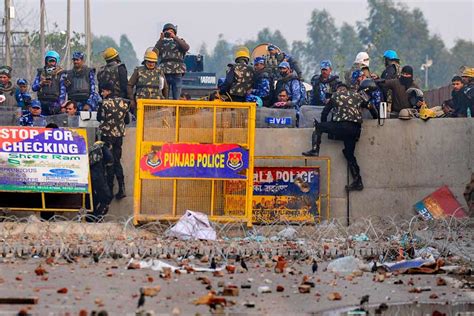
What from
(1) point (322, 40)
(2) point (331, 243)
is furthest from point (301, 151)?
(1) point (322, 40)

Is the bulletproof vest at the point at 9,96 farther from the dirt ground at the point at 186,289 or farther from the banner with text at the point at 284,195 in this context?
the dirt ground at the point at 186,289

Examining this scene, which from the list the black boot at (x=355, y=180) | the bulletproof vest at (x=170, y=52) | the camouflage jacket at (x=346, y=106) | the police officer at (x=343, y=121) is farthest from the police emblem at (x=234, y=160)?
the bulletproof vest at (x=170, y=52)

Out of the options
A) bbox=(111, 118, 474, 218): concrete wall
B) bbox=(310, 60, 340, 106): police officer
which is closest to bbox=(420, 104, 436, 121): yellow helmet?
bbox=(111, 118, 474, 218): concrete wall

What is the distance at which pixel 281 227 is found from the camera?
2077 cm

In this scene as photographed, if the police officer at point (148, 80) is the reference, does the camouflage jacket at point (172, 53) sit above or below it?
above

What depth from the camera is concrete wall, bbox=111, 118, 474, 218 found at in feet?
71.4

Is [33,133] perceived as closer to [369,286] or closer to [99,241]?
[99,241]

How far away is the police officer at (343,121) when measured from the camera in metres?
21.4

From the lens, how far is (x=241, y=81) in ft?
74.4

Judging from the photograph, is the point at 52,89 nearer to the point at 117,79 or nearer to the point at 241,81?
the point at 117,79

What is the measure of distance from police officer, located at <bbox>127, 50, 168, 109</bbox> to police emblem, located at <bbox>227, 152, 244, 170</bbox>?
109 inches

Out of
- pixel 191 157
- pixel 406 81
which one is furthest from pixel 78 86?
pixel 406 81

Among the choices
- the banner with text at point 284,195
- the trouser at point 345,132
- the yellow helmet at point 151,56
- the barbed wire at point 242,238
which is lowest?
the barbed wire at point 242,238

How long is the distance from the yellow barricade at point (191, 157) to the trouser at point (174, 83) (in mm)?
3931
